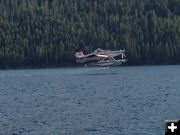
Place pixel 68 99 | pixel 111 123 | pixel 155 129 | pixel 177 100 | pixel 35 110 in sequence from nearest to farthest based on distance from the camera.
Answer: pixel 155 129 → pixel 111 123 → pixel 35 110 → pixel 177 100 → pixel 68 99

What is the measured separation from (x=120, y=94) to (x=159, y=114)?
122ft

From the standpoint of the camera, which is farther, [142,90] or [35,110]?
[142,90]

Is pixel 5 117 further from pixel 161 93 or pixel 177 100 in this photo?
pixel 161 93

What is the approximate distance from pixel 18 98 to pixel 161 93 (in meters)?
20.5

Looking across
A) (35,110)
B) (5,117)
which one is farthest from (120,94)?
(5,117)

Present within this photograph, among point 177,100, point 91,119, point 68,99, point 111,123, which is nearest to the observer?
point 111,123

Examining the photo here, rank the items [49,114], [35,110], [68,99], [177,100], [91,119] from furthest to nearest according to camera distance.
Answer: [68,99]
[177,100]
[35,110]
[49,114]
[91,119]

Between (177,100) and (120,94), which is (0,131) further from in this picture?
(120,94)

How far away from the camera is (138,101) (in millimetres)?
94125

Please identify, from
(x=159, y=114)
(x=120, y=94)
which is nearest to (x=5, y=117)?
(x=159, y=114)

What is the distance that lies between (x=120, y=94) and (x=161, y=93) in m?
6.18

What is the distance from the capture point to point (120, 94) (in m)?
111

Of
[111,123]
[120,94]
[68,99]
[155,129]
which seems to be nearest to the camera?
[155,129]

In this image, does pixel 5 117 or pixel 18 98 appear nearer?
pixel 5 117
